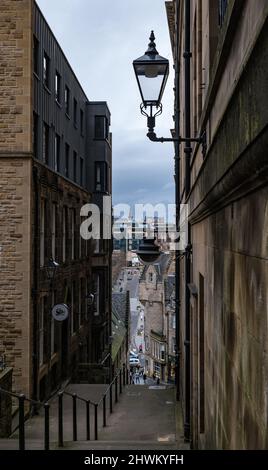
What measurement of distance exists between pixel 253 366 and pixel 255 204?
0.86 m

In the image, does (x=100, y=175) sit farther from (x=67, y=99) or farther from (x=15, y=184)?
(x=15, y=184)

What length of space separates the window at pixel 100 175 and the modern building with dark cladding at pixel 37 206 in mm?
4957

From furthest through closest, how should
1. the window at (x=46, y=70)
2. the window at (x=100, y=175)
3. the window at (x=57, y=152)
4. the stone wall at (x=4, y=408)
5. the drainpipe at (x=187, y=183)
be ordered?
the window at (x=100, y=175) → the window at (x=57, y=152) → the window at (x=46, y=70) → the stone wall at (x=4, y=408) → the drainpipe at (x=187, y=183)

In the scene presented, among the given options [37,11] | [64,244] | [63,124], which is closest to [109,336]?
[64,244]

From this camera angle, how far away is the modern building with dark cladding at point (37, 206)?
16719mm

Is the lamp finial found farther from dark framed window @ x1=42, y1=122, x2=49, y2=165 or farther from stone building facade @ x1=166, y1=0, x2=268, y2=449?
dark framed window @ x1=42, y1=122, x2=49, y2=165

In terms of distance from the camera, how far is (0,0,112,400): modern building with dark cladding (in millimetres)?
16719

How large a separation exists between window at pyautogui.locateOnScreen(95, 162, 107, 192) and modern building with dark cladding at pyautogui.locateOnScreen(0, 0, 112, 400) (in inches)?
195

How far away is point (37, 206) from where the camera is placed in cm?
Result: 1764

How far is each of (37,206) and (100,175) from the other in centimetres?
1434

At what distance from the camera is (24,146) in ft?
55.2

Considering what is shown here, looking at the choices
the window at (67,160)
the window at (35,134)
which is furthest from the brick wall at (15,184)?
the window at (67,160)

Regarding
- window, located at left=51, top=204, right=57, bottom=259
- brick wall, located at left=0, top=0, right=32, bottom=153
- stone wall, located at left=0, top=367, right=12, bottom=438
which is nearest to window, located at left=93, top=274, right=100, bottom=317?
window, located at left=51, top=204, right=57, bottom=259

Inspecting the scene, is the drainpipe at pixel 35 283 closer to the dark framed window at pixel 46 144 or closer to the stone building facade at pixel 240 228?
the dark framed window at pixel 46 144
